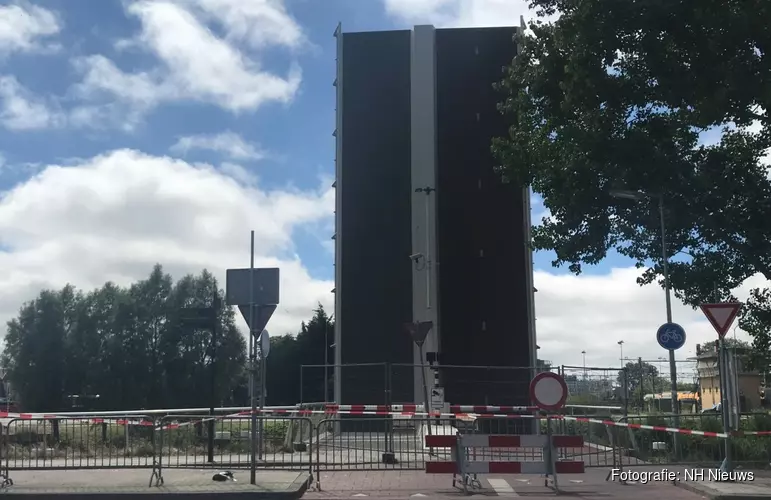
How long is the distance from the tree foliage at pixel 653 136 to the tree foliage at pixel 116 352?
43.2 m

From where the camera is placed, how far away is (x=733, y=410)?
13891 mm

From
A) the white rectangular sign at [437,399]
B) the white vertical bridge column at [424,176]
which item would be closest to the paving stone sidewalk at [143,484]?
the white rectangular sign at [437,399]

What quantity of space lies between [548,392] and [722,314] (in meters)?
3.67

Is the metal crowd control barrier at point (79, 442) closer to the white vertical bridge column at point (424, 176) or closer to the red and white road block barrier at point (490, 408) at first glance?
the red and white road block barrier at point (490, 408)

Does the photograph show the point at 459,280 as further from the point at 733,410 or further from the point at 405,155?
the point at 733,410

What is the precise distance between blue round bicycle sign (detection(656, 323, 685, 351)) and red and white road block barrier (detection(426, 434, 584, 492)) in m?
8.53

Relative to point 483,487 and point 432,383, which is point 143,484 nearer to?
point 483,487

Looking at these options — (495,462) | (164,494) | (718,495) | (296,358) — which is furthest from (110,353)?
(718,495)

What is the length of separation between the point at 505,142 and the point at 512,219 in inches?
543

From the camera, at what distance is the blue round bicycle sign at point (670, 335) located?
18.8 metres

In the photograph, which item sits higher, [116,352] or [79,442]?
[116,352]

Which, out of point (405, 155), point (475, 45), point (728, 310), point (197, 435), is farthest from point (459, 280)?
point (728, 310)

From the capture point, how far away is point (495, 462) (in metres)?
11.0

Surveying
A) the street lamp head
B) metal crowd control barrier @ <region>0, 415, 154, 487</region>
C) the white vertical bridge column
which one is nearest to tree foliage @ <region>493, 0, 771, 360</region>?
the street lamp head
